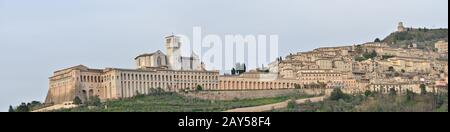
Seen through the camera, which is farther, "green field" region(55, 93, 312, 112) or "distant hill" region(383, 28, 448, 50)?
"distant hill" region(383, 28, 448, 50)

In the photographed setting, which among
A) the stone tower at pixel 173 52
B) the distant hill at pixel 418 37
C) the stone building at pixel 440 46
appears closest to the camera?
the stone tower at pixel 173 52

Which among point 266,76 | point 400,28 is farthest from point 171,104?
point 400,28

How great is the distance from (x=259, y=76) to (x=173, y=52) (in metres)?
1.81

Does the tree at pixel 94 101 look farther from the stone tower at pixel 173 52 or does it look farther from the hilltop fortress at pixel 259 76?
the stone tower at pixel 173 52

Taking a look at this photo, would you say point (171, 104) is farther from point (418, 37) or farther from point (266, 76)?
point (418, 37)

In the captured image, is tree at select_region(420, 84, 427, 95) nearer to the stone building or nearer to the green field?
the green field

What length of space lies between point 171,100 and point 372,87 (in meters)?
4.75

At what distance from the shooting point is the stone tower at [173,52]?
64.2 feet

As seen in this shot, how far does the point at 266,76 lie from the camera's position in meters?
20.7

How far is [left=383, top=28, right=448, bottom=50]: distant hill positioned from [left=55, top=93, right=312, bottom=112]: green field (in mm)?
9555

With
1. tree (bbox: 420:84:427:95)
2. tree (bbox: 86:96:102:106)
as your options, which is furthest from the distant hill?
tree (bbox: 86:96:102:106)

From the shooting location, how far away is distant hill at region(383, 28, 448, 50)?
1064 inches

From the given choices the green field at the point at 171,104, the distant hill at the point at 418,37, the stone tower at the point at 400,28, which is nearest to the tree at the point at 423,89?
the green field at the point at 171,104

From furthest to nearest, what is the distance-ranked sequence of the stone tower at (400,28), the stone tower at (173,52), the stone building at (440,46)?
the stone tower at (400,28) < the stone building at (440,46) < the stone tower at (173,52)
